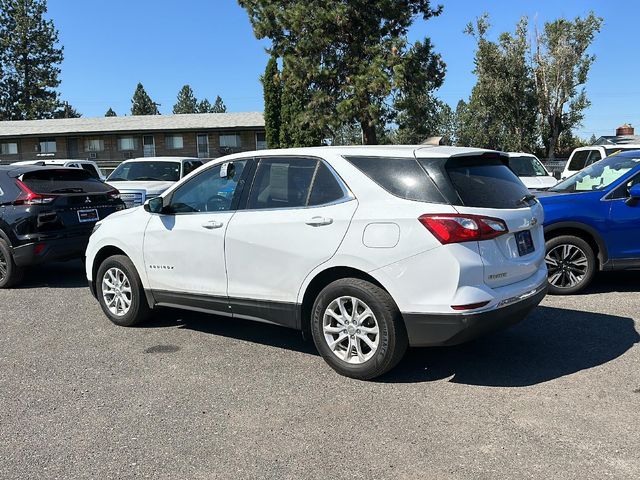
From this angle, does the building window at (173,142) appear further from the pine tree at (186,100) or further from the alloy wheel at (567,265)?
the pine tree at (186,100)

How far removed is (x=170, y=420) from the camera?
149 inches

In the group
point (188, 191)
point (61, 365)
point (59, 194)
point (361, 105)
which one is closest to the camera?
point (61, 365)

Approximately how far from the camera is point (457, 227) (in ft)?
12.8

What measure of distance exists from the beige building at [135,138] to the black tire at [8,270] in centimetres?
3090

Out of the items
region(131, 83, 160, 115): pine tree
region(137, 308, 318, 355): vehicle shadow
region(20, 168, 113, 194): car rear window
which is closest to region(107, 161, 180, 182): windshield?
region(20, 168, 113, 194): car rear window

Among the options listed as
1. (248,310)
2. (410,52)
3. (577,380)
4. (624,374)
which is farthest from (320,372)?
(410,52)

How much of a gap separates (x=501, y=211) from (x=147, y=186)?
32.8ft

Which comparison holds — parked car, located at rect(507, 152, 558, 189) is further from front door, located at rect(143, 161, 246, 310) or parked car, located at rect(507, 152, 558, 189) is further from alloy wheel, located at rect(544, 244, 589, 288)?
front door, located at rect(143, 161, 246, 310)

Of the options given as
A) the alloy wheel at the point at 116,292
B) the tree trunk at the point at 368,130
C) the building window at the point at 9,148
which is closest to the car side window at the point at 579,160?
the alloy wheel at the point at 116,292

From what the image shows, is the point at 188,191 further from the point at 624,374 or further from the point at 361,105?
the point at 361,105

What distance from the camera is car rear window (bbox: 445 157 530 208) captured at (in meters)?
4.11

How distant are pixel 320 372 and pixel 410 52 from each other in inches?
948

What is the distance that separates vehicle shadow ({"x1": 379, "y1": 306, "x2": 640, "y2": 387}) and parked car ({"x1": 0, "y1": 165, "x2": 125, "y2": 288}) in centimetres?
535

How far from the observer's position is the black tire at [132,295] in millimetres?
5742
